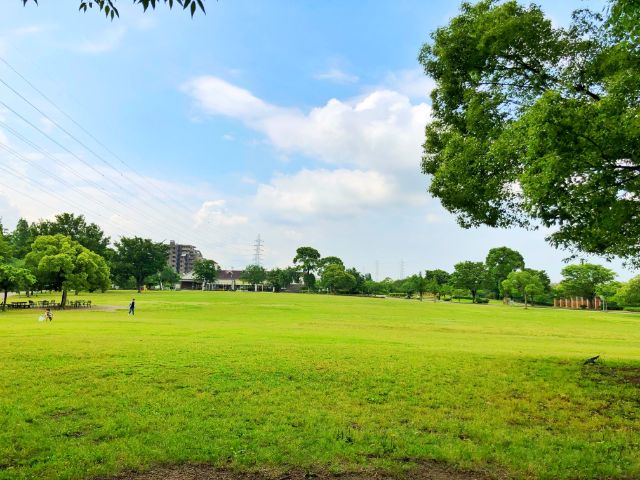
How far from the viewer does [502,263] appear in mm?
124625

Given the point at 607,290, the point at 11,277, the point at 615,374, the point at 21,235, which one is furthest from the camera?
the point at 21,235

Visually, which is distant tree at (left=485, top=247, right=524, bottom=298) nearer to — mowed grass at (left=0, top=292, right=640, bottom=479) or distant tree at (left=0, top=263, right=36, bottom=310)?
distant tree at (left=0, top=263, right=36, bottom=310)

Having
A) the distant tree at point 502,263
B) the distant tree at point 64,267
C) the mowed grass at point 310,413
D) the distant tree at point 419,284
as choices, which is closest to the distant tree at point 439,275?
the distant tree at point 419,284

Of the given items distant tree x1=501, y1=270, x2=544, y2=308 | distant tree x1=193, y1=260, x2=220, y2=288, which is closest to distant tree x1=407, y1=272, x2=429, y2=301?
distant tree x1=501, y1=270, x2=544, y2=308

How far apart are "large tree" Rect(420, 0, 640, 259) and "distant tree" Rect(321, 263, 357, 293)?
5290 inches

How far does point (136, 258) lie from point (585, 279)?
390 ft

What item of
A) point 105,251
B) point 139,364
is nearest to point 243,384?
point 139,364

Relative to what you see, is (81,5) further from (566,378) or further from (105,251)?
(105,251)

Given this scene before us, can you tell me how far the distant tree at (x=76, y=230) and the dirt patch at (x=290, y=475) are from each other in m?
119

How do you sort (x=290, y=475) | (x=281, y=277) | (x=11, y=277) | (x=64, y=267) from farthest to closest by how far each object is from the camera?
(x=281, y=277) → (x=64, y=267) → (x=11, y=277) → (x=290, y=475)

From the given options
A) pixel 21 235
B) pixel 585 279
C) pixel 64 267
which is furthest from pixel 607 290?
pixel 21 235

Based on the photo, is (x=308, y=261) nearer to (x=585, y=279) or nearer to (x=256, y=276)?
(x=256, y=276)

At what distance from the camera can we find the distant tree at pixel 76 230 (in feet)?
353

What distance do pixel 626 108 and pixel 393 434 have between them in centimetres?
835
